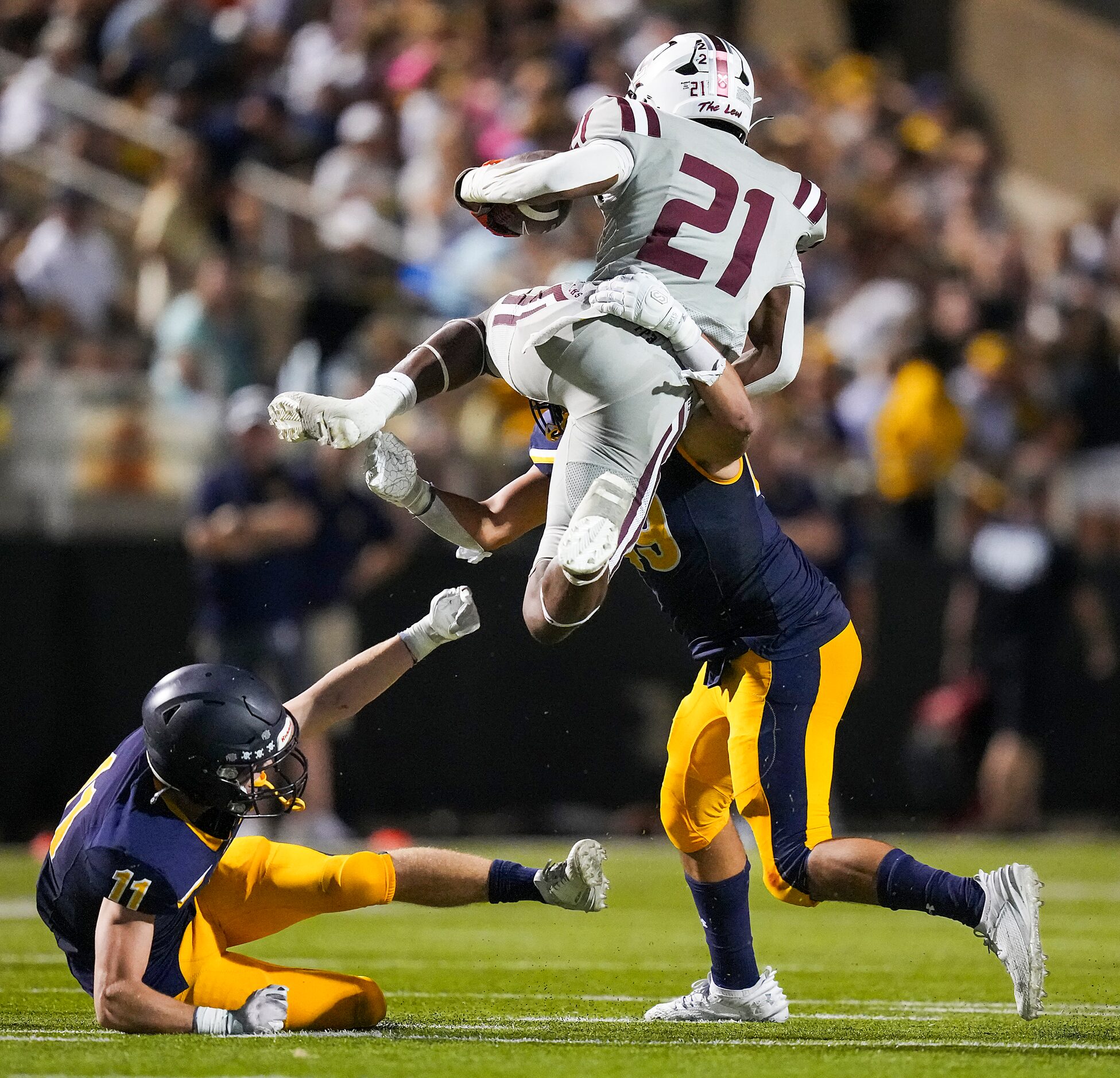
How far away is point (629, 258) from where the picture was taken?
5.34 meters

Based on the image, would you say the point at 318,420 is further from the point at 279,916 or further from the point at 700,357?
the point at 279,916

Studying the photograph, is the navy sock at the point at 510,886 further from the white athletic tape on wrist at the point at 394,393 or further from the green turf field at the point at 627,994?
the white athletic tape on wrist at the point at 394,393

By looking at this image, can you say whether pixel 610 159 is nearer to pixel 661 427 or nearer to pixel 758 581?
pixel 661 427

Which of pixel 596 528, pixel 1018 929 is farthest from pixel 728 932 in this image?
pixel 596 528

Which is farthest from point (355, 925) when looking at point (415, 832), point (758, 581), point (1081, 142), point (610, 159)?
point (1081, 142)

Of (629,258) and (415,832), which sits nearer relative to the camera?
(629,258)

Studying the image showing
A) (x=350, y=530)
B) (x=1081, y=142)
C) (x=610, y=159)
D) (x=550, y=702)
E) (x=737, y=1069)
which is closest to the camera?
(x=737, y=1069)

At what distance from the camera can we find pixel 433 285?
1188cm

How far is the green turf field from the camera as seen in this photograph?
458 cm

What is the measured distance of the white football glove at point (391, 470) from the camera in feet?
18.1

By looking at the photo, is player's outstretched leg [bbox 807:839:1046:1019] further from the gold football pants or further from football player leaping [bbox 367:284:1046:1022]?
the gold football pants

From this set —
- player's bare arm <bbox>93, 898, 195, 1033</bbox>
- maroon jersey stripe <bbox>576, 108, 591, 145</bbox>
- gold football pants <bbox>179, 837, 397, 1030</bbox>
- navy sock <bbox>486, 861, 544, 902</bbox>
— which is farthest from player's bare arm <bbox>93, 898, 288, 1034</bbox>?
maroon jersey stripe <bbox>576, 108, 591, 145</bbox>

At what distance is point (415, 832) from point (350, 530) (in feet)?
5.35

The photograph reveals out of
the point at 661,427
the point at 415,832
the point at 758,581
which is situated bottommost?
the point at 415,832
